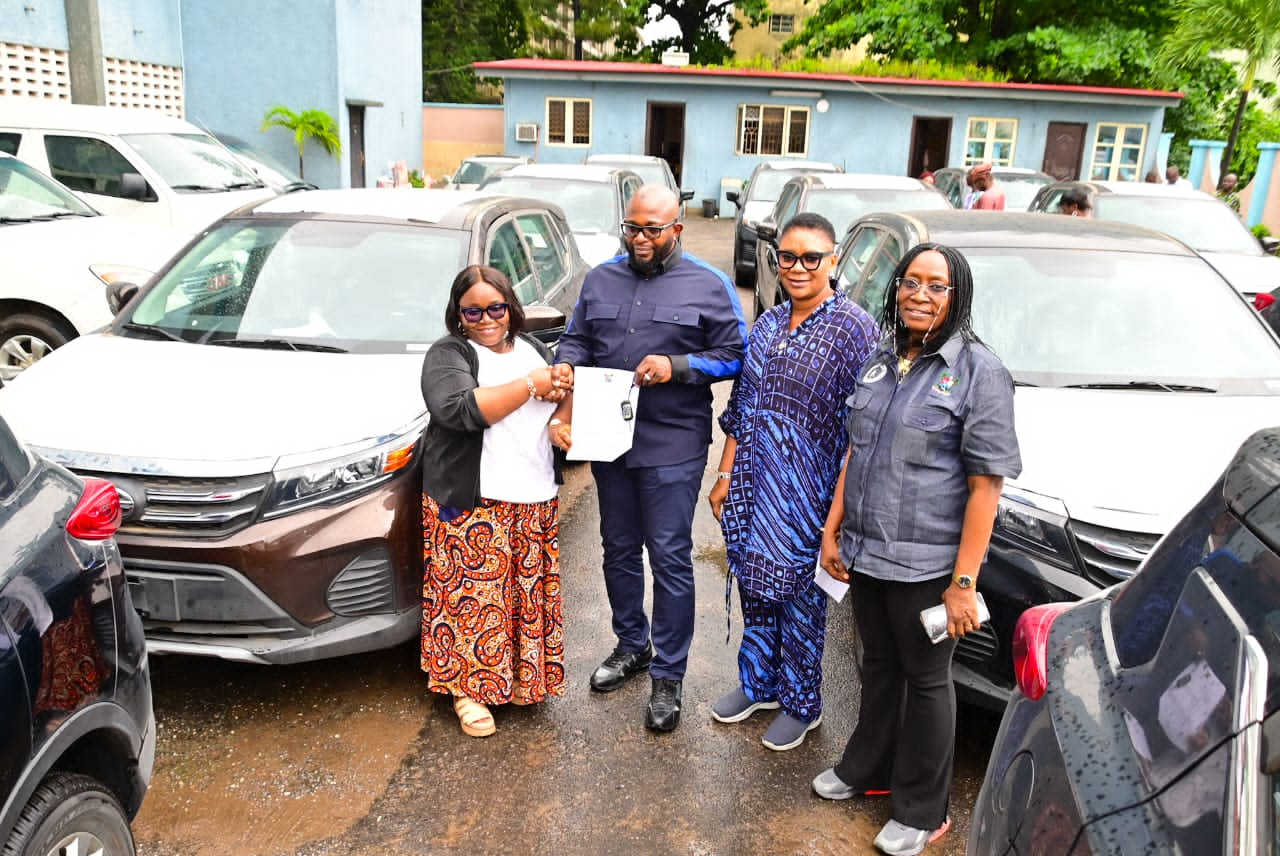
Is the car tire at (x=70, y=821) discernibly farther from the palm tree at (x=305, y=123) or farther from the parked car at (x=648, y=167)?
the palm tree at (x=305, y=123)

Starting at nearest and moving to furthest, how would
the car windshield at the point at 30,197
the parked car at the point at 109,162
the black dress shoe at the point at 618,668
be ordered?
the black dress shoe at the point at 618,668 < the car windshield at the point at 30,197 < the parked car at the point at 109,162

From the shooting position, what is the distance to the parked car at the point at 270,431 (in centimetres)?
334

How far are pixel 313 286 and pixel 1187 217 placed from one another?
7931mm

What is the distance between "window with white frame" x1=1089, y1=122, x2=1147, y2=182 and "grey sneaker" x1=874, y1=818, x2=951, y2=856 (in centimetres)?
2521

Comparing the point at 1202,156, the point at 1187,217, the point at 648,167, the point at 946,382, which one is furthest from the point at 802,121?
the point at 946,382

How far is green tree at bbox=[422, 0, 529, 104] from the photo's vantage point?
37812 millimetres

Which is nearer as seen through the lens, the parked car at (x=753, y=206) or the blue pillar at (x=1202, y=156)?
the parked car at (x=753, y=206)

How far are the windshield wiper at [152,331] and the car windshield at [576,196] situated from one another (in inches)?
240

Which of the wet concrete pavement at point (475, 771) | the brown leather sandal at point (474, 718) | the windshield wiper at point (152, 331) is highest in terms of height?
the windshield wiper at point (152, 331)

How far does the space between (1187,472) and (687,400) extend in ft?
5.25

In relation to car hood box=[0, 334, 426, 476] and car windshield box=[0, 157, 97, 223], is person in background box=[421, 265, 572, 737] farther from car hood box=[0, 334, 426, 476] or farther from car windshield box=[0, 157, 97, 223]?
car windshield box=[0, 157, 97, 223]

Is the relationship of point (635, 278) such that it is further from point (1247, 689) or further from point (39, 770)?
point (1247, 689)

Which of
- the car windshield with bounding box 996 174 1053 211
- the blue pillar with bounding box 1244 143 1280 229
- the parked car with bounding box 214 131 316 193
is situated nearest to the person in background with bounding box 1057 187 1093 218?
the car windshield with bounding box 996 174 1053 211

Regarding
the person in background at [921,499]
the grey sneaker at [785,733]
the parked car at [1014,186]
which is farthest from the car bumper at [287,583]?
the parked car at [1014,186]
